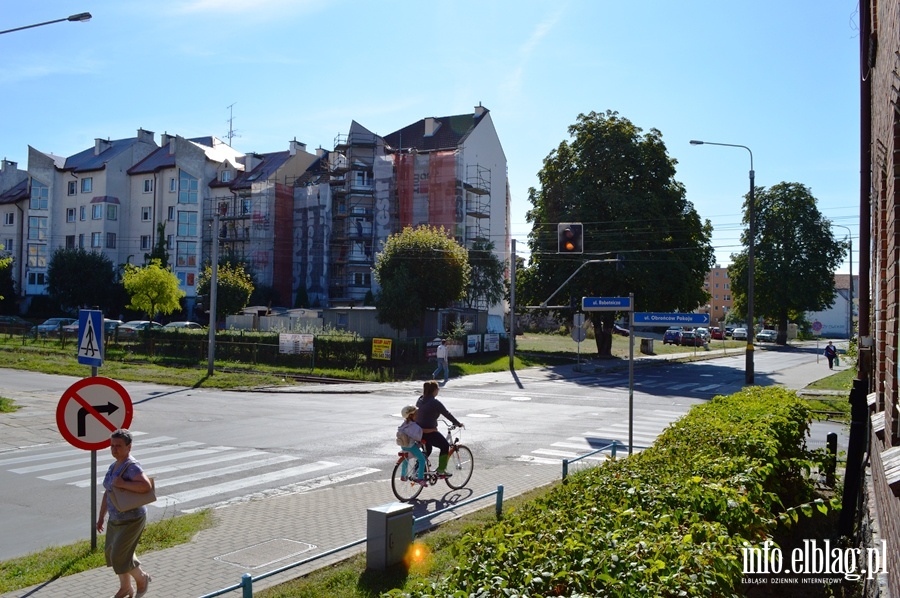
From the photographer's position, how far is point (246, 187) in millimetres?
70062

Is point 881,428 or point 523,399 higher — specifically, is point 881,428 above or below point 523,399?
above

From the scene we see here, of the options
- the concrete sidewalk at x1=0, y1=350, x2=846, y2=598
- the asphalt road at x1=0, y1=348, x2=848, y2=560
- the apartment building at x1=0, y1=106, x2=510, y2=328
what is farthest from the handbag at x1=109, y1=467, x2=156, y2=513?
the apartment building at x1=0, y1=106, x2=510, y2=328

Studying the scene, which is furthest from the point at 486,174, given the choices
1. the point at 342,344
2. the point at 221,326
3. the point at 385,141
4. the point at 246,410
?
the point at 246,410

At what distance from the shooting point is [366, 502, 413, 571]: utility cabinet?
700 centimetres

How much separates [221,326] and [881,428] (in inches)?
2136

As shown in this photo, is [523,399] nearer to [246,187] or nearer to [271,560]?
[271,560]

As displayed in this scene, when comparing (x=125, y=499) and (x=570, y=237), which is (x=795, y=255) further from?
(x=125, y=499)

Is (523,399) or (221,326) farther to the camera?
(221,326)

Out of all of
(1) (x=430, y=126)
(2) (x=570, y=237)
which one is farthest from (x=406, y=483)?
(1) (x=430, y=126)

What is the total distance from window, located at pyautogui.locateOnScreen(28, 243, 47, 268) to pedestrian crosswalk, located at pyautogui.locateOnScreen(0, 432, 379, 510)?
69.4 metres

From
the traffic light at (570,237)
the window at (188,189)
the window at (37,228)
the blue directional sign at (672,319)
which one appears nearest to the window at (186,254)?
the window at (188,189)

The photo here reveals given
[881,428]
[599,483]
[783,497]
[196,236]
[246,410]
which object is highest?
[196,236]

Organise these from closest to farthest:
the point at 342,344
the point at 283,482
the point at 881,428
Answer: the point at 881,428
the point at 283,482
the point at 342,344

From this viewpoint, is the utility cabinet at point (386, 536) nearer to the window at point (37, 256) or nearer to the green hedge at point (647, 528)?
the green hedge at point (647, 528)
